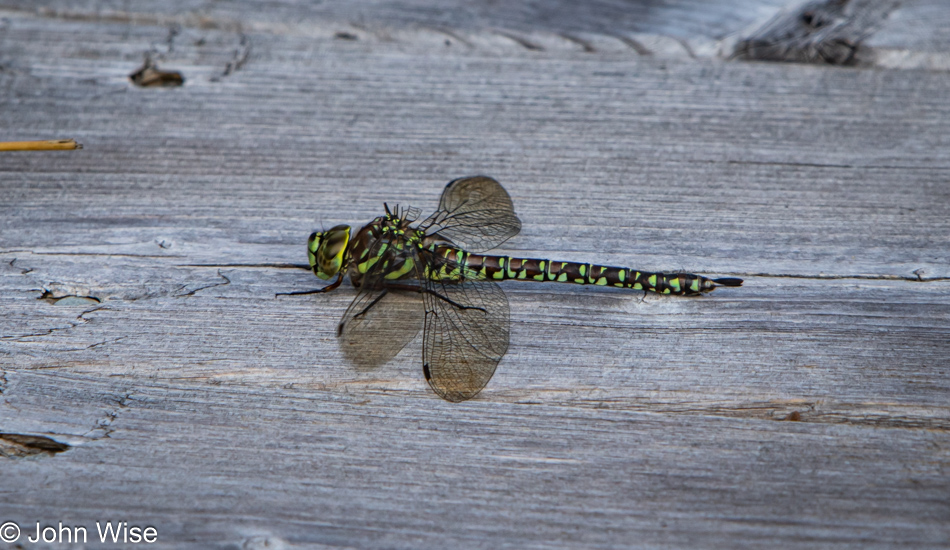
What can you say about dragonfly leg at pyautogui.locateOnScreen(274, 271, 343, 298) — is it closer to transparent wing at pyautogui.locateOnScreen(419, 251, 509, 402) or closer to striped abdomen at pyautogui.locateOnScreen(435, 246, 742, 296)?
transparent wing at pyautogui.locateOnScreen(419, 251, 509, 402)

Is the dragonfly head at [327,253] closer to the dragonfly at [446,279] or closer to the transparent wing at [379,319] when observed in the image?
the dragonfly at [446,279]

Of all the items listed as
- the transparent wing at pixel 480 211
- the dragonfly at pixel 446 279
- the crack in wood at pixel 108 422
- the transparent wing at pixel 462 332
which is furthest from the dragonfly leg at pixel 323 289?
the crack in wood at pixel 108 422

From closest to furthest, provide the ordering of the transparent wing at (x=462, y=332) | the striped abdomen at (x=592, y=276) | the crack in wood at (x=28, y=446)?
the crack in wood at (x=28, y=446), the transparent wing at (x=462, y=332), the striped abdomen at (x=592, y=276)

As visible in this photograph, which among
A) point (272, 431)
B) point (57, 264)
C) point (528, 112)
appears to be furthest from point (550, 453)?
point (57, 264)

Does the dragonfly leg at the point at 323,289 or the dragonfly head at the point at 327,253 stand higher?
the dragonfly head at the point at 327,253

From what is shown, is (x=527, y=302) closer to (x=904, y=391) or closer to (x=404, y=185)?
(x=404, y=185)

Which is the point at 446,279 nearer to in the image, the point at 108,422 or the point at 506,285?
the point at 506,285
